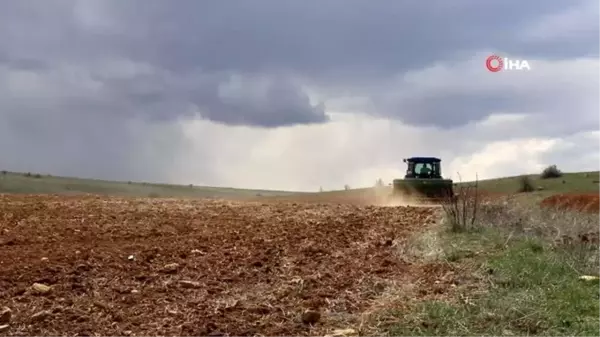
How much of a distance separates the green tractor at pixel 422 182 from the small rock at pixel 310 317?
42.1ft

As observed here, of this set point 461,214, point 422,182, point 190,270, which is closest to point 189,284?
point 190,270

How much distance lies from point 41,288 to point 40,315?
657 millimetres

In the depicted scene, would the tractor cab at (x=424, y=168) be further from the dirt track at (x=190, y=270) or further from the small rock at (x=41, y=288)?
the small rock at (x=41, y=288)

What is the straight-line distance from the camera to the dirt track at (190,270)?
20.4 feet

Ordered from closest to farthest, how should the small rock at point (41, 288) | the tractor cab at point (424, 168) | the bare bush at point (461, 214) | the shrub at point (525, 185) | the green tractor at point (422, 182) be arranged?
the small rock at point (41, 288) → the bare bush at point (461, 214) → the green tractor at point (422, 182) → the tractor cab at point (424, 168) → the shrub at point (525, 185)

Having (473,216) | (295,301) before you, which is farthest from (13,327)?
(473,216)

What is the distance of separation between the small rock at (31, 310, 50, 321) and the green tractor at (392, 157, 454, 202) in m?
13.7

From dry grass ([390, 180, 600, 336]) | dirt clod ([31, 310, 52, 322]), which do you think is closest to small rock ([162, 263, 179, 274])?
dirt clod ([31, 310, 52, 322])

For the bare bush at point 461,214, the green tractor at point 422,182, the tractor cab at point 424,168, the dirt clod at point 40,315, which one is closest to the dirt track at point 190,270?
the dirt clod at point 40,315

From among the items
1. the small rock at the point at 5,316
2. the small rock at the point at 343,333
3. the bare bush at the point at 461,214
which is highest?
the bare bush at the point at 461,214

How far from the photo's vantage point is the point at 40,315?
614 cm

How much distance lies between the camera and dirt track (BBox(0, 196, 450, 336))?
6.23 m

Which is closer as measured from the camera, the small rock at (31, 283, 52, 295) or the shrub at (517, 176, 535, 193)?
the small rock at (31, 283, 52, 295)

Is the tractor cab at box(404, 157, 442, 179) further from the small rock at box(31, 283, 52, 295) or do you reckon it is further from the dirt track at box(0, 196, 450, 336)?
the small rock at box(31, 283, 52, 295)
